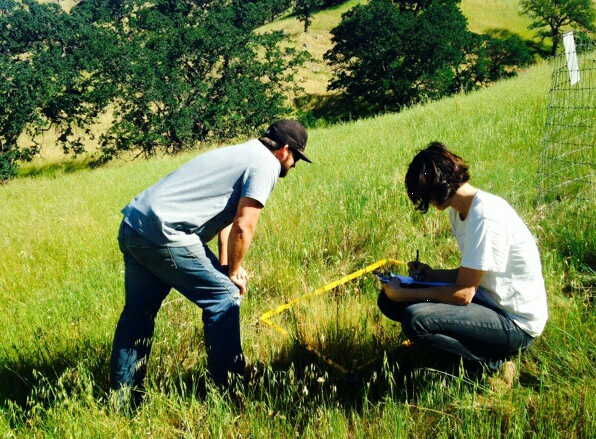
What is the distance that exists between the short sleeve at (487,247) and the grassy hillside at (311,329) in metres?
0.56

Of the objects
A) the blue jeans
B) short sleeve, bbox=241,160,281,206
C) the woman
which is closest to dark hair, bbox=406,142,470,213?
the woman

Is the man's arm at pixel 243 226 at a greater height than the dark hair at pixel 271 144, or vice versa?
the dark hair at pixel 271 144

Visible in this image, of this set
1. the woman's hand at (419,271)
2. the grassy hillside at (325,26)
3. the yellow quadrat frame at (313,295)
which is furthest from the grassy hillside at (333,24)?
the woman's hand at (419,271)

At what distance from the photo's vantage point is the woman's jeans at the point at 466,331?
2523mm

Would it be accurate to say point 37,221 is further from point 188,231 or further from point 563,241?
point 563,241

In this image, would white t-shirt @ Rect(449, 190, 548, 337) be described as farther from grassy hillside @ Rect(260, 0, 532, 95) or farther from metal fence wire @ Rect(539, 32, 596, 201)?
grassy hillside @ Rect(260, 0, 532, 95)

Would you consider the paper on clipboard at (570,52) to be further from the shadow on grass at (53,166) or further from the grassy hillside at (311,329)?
the shadow on grass at (53,166)

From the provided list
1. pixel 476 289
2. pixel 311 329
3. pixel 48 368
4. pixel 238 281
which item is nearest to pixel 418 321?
pixel 476 289

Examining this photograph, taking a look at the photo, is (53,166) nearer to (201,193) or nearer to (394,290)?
(201,193)

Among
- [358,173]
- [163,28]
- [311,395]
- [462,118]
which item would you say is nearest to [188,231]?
[311,395]

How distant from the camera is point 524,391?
7.73 ft

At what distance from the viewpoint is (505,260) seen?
8.02ft

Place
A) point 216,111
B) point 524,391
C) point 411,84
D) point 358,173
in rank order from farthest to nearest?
point 411,84 → point 216,111 → point 358,173 → point 524,391

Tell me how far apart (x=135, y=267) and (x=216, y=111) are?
28510 mm
